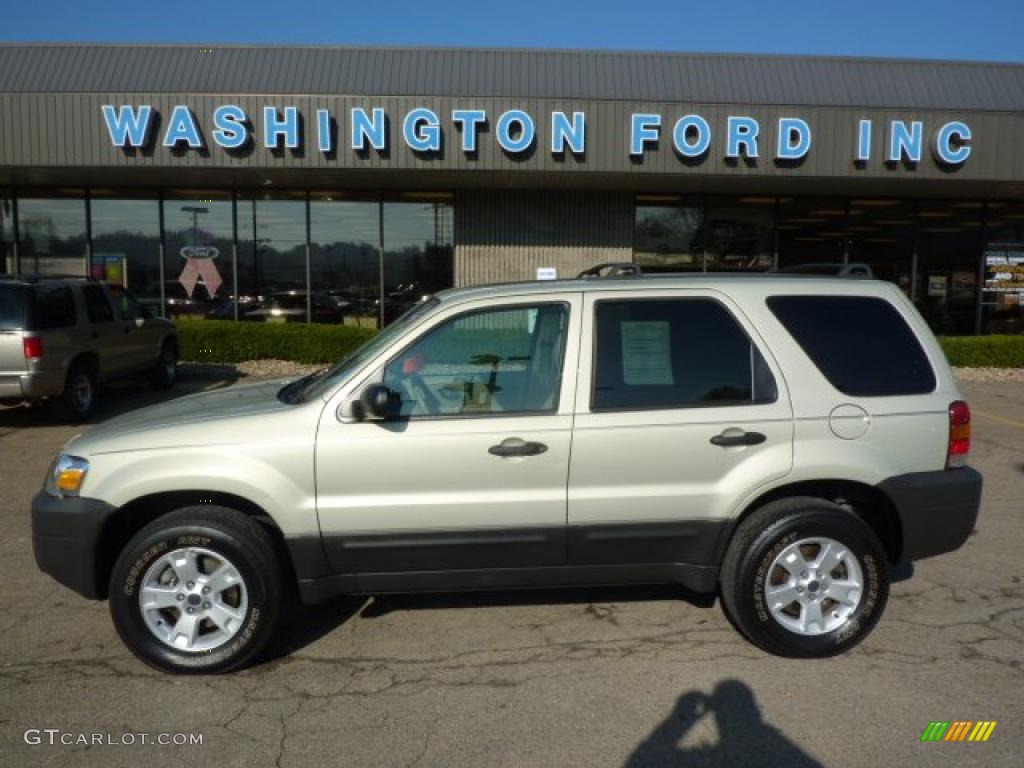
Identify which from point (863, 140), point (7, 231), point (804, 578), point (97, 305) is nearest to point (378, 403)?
point (804, 578)

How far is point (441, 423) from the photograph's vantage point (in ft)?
12.7

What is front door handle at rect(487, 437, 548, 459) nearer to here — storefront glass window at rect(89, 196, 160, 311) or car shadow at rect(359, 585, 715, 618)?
car shadow at rect(359, 585, 715, 618)

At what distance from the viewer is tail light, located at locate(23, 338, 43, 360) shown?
9141mm

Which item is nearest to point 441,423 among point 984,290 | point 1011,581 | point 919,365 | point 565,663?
point 565,663

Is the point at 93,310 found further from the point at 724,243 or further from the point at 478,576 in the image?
the point at 724,243

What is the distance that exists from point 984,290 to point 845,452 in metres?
17.0

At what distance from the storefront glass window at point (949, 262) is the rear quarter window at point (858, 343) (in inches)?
611

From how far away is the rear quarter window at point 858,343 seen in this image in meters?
4.14

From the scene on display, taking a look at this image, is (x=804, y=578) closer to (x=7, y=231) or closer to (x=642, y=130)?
(x=642, y=130)

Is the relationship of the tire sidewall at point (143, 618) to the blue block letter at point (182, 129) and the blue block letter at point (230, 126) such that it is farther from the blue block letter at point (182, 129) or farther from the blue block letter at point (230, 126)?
the blue block letter at point (182, 129)

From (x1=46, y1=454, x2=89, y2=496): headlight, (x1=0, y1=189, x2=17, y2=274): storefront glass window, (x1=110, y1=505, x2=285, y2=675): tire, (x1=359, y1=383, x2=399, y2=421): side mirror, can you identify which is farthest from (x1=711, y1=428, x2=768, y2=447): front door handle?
(x1=0, y1=189, x2=17, y2=274): storefront glass window

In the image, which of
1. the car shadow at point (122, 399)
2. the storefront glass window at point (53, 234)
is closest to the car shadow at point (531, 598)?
the car shadow at point (122, 399)

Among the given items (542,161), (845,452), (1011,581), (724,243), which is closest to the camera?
(845,452)

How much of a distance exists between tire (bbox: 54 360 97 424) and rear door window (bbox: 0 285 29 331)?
88 cm
